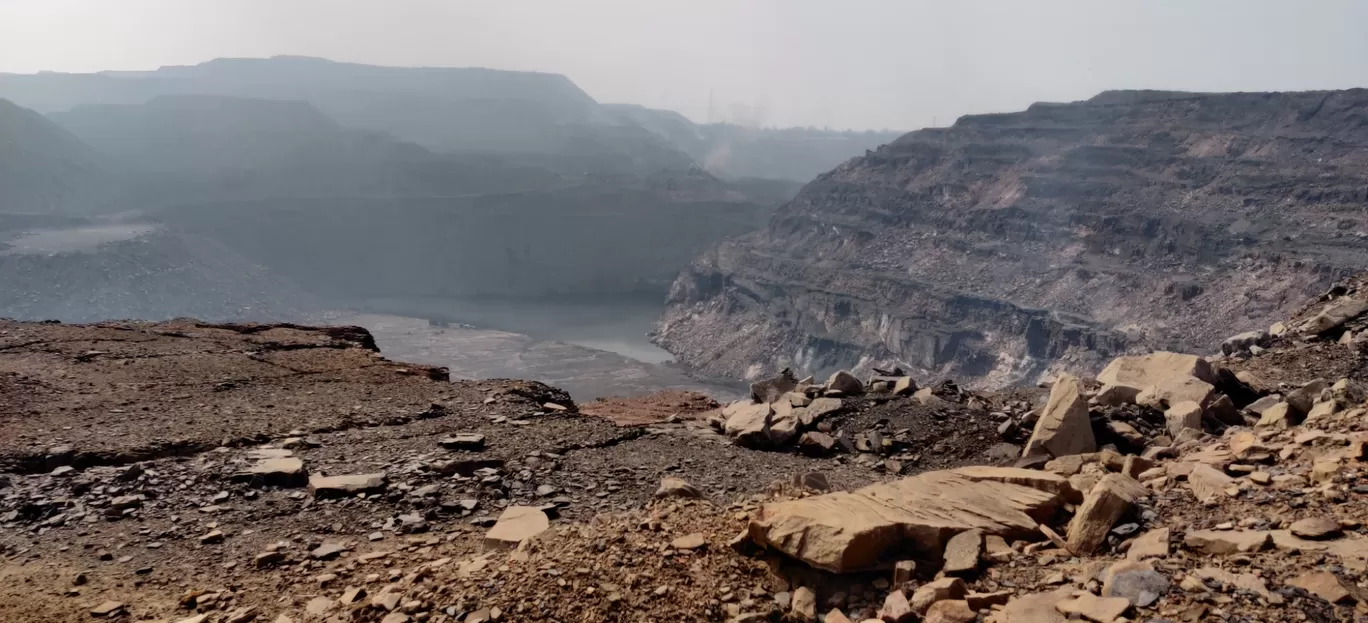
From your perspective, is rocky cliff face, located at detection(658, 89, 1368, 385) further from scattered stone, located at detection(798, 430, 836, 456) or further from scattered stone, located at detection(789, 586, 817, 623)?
scattered stone, located at detection(789, 586, 817, 623)

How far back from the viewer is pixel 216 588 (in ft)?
16.9

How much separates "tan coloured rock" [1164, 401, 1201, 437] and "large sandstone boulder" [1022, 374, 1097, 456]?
35.0 inches

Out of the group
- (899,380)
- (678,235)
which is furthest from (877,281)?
(899,380)

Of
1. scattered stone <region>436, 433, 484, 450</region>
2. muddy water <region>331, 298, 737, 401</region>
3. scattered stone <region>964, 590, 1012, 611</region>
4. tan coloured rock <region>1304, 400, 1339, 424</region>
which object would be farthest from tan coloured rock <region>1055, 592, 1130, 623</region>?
muddy water <region>331, 298, 737, 401</region>

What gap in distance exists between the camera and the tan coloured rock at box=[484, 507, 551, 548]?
559 centimetres

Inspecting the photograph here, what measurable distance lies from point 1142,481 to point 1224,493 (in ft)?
2.58

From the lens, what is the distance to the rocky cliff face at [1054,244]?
42594mm

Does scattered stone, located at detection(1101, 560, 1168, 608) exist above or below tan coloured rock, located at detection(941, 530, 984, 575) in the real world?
above

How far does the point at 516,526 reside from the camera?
5875mm

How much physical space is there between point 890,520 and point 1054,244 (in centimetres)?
5421

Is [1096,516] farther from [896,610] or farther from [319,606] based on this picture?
[319,606]

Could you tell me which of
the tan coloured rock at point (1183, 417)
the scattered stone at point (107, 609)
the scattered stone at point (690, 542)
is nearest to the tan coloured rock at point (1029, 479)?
the scattered stone at point (690, 542)

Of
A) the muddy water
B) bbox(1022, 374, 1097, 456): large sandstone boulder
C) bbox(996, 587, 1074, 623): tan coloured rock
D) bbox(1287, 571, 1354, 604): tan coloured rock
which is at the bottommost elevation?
the muddy water

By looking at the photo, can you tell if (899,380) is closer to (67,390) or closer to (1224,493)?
(1224,493)
